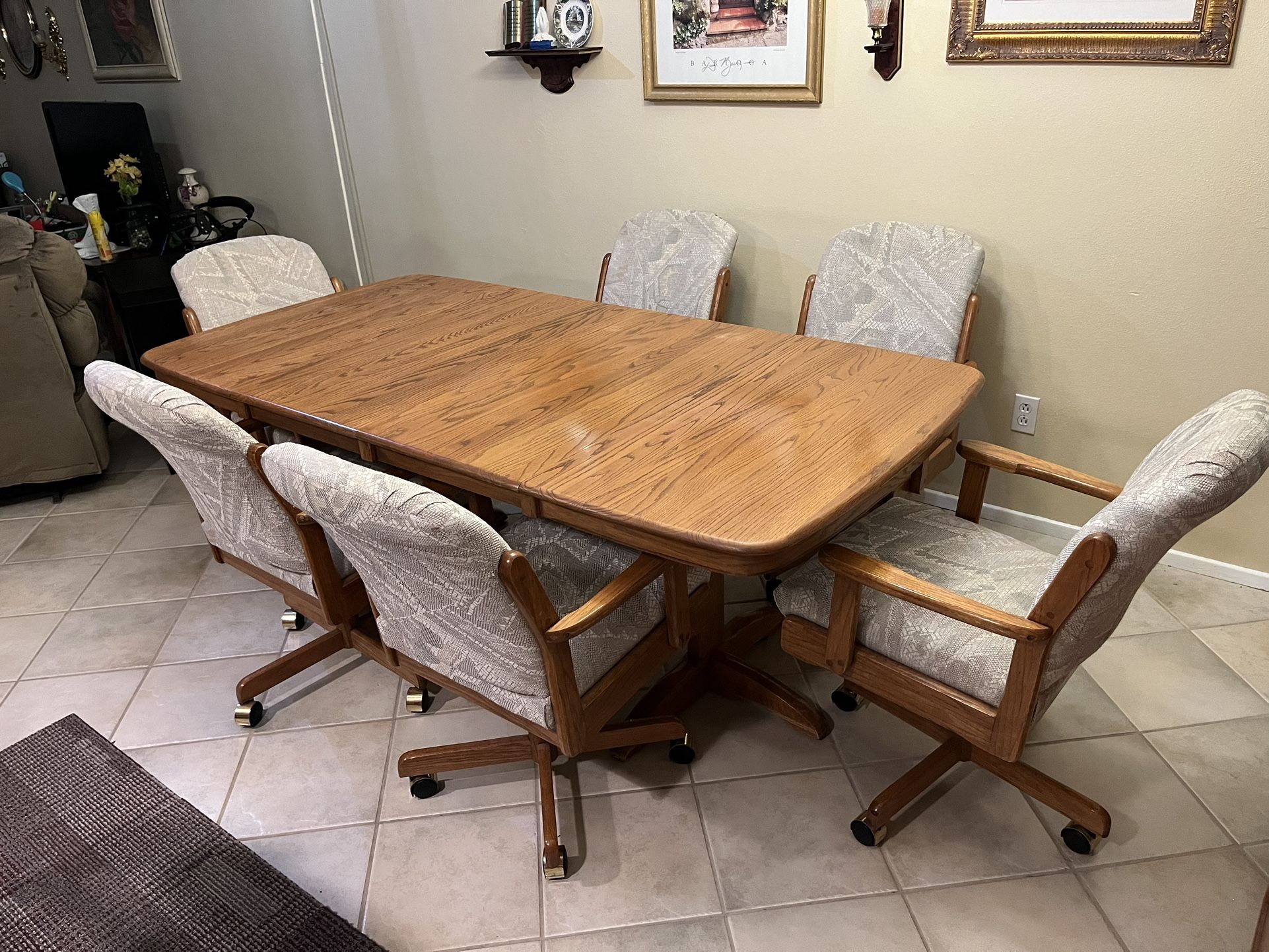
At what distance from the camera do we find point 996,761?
1761mm

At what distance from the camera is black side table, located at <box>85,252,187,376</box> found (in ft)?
11.8

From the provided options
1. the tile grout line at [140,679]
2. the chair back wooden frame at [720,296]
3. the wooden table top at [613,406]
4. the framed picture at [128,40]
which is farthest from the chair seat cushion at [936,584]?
the framed picture at [128,40]

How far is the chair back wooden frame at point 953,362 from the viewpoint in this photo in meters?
1.86

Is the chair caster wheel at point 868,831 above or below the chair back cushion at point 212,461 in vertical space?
below

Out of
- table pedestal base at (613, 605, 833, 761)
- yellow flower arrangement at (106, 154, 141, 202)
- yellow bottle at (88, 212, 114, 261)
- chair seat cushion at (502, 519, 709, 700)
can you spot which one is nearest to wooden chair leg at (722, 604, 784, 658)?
table pedestal base at (613, 605, 833, 761)

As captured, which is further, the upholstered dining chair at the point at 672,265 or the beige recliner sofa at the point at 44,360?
the beige recliner sofa at the point at 44,360

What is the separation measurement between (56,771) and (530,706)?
1266 mm

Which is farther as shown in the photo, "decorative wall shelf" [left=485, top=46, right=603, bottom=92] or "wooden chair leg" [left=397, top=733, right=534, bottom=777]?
"decorative wall shelf" [left=485, top=46, right=603, bottom=92]

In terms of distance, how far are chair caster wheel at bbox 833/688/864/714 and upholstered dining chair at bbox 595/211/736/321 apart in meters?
1.17

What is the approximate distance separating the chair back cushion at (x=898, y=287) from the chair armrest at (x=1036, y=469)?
60 centimetres

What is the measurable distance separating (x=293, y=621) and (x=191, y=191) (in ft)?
8.91

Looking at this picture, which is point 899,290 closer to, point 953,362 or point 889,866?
point 953,362

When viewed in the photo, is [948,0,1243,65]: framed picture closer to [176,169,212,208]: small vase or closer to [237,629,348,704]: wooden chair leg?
[237,629,348,704]: wooden chair leg

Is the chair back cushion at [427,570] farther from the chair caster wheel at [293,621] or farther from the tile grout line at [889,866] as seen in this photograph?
the chair caster wheel at [293,621]
